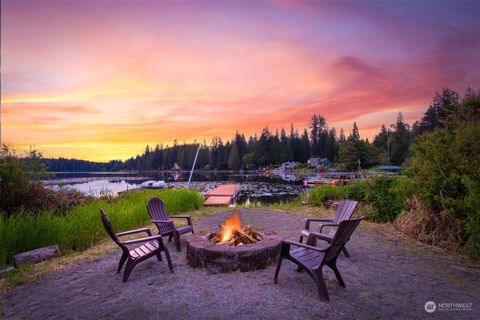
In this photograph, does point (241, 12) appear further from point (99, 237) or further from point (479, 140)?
point (99, 237)

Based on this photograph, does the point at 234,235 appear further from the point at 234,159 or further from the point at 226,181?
the point at 234,159

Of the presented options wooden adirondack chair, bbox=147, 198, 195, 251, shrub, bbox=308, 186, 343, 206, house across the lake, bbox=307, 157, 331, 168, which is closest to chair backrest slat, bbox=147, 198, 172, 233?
wooden adirondack chair, bbox=147, 198, 195, 251

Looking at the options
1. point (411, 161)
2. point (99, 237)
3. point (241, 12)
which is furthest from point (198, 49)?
point (411, 161)

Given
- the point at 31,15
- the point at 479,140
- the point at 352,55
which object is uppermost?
the point at 352,55

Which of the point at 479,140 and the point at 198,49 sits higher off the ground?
the point at 198,49

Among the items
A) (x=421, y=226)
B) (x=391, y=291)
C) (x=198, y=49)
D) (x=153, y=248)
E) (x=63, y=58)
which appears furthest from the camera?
(x=198, y=49)

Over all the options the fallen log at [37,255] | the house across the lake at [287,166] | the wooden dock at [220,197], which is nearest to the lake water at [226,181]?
the wooden dock at [220,197]

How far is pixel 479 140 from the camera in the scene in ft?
19.2

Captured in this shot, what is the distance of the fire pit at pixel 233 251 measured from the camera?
441 centimetres

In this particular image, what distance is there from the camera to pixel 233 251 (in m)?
4.40

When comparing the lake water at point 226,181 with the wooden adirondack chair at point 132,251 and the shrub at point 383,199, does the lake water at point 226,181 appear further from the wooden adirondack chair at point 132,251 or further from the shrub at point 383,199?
the shrub at point 383,199

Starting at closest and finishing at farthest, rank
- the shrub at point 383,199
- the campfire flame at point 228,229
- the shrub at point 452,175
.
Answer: the campfire flame at point 228,229
the shrub at point 452,175
the shrub at point 383,199

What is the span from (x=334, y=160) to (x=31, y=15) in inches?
3333

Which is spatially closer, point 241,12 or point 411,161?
point 411,161
